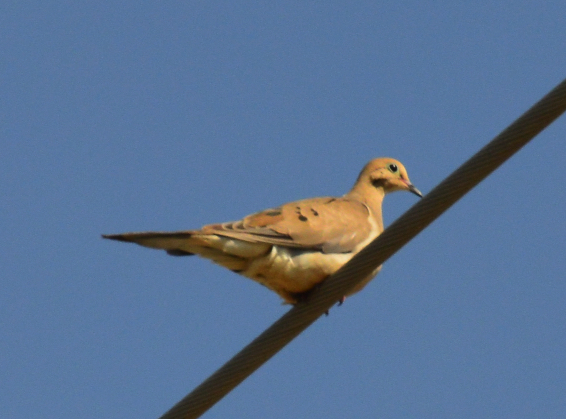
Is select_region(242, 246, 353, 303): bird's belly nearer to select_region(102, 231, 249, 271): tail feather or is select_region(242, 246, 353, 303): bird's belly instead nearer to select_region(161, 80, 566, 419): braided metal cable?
select_region(102, 231, 249, 271): tail feather

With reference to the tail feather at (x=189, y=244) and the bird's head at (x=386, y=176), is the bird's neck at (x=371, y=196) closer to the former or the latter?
the bird's head at (x=386, y=176)

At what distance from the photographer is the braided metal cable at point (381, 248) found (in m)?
4.59

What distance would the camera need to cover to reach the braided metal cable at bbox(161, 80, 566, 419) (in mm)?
4594

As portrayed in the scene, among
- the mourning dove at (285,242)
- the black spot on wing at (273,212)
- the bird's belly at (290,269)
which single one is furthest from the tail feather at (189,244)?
the black spot on wing at (273,212)

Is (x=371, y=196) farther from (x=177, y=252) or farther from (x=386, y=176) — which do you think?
(x=177, y=252)

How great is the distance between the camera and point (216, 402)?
16.6 ft

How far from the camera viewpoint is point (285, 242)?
6.49 m

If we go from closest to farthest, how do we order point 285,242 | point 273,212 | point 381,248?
point 381,248 < point 285,242 < point 273,212

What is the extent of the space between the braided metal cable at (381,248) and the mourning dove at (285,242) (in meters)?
0.85

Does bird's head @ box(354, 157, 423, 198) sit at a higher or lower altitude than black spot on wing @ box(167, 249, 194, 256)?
higher

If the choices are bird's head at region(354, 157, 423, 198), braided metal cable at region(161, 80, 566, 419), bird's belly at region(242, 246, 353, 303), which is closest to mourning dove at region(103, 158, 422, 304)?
bird's belly at region(242, 246, 353, 303)

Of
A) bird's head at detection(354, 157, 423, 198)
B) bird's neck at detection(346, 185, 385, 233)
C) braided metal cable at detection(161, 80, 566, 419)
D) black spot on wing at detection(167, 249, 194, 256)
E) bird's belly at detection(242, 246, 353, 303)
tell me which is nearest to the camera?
braided metal cable at detection(161, 80, 566, 419)

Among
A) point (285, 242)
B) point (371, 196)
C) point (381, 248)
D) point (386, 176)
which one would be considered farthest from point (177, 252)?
point (386, 176)

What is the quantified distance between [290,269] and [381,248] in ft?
5.03
